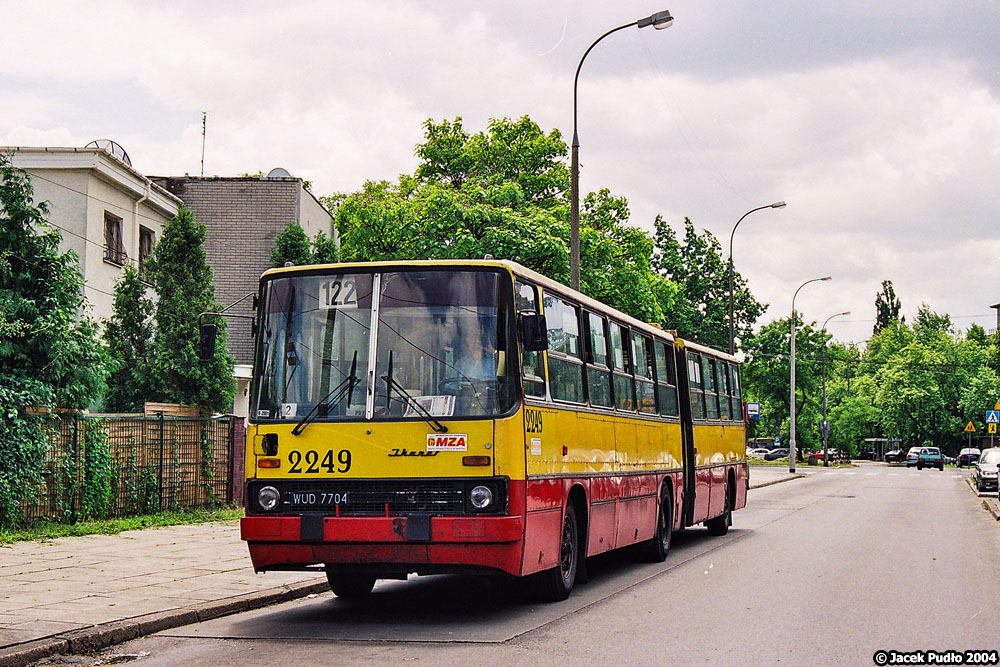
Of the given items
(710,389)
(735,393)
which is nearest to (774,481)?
(735,393)

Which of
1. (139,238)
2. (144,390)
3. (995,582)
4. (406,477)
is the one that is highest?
(139,238)

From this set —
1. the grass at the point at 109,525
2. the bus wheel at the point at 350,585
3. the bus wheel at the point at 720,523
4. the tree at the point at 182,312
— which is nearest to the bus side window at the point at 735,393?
the bus wheel at the point at 720,523

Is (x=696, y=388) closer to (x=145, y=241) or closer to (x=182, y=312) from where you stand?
(x=182, y=312)

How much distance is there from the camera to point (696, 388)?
64.0 feet

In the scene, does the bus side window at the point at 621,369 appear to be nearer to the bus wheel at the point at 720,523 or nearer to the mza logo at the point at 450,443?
the mza logo at the point at 450,443

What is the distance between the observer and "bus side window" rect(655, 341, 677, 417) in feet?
55.4

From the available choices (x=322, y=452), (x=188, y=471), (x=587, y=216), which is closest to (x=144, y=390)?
(x=188, y=471)

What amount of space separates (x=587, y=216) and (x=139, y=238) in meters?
19.9

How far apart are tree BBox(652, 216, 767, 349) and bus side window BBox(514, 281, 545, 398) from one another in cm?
6245

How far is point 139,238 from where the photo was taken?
30.0 metres

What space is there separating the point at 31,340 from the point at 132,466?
335 centimetres

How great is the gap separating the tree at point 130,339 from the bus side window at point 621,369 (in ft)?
46.5

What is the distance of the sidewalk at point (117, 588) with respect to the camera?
30.1 feet

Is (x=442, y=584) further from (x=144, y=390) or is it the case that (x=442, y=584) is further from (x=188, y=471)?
(x=144, y=390)
